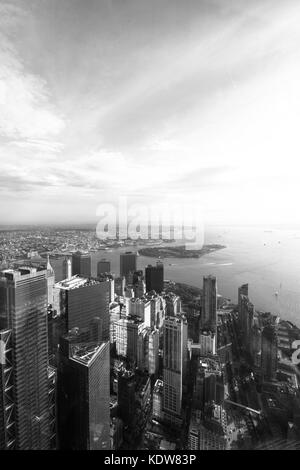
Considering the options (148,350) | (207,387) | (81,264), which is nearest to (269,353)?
(207,387)

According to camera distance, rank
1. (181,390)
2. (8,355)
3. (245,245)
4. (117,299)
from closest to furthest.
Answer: (8,355) < (181,390) < (117,299) < (245,245)

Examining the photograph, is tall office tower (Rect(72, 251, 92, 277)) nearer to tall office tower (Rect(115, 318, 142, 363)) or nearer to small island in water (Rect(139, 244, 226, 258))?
small island in water (Rect(139, 244, 226, 258))

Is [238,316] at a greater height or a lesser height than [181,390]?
greater

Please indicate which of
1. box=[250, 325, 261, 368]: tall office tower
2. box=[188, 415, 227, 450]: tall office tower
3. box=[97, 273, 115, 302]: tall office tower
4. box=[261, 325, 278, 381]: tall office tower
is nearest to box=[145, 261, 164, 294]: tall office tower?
box=[97, 273, 115, 302]: tall office tower

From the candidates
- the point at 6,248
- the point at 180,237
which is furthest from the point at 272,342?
the point at 6,248
